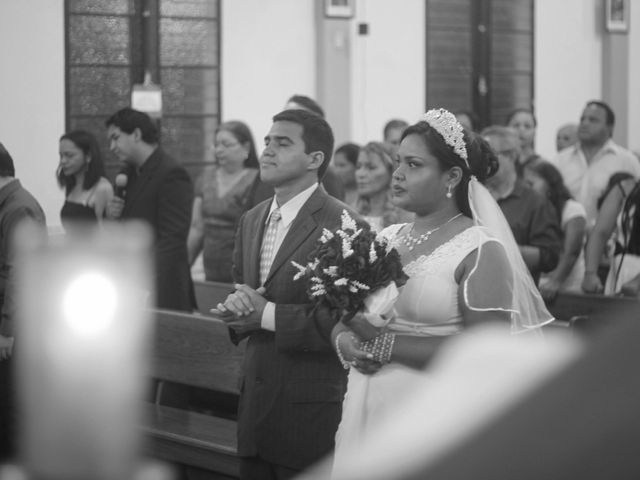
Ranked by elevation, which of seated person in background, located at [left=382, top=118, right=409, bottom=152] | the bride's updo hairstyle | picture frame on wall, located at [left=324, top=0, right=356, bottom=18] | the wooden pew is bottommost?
the wooden pew

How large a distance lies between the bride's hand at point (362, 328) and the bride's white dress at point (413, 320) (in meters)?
0.09

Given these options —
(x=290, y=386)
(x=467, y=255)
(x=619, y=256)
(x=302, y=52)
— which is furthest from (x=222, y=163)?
(x=302, y=52)

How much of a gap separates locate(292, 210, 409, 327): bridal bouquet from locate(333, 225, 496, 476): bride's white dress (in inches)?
4.3

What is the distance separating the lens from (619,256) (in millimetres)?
6793

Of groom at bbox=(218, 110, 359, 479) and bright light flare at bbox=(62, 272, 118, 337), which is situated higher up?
bright light flare at bbox=(62, 272, 118, 337)

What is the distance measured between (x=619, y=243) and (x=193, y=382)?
2.57m

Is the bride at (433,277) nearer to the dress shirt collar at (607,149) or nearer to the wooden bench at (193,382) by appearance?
the wooden bench at (193,382)

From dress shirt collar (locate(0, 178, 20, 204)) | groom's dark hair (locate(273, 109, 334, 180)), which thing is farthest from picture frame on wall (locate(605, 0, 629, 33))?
groom's dark hair (locate(273, 109, 334, 180))

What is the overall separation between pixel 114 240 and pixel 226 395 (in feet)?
19.5

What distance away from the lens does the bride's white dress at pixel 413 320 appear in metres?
3.43

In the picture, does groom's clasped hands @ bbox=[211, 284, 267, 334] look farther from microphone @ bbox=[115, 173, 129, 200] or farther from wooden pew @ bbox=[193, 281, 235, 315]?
wooden pew @ bbox=[193, 281, 235, 315]

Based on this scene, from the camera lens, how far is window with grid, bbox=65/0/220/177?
37.3 ft

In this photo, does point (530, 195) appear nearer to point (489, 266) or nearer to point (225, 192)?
point (225, 192)

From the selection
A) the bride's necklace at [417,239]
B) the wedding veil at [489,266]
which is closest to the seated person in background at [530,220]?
the wedding veil at [489,266]
